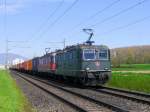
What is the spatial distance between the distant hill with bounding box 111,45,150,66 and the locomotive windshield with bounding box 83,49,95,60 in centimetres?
9595

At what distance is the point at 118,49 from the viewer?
177 meters

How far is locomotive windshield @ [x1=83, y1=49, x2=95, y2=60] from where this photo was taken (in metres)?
34.1

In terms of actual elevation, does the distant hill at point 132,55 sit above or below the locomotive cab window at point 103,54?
above

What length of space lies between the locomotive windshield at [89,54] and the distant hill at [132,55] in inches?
3778

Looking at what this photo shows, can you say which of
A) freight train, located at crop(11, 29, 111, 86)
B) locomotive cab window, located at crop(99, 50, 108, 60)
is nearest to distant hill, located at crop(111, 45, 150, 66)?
freight train, located at crop(11, 29, 111, 86)

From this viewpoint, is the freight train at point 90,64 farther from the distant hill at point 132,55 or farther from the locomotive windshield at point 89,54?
the distant hill at point 132,55

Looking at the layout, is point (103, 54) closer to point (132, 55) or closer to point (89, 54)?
point (89, 54)

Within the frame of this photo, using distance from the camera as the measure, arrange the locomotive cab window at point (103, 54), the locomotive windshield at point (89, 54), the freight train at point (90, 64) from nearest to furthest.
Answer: the freight train at point (90, 64)
the locomotive windshield at point (89, 54)
the locomotive cab window at point (103, 54)

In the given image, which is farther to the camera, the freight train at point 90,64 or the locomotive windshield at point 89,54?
the locomotive windshield at point 89,54

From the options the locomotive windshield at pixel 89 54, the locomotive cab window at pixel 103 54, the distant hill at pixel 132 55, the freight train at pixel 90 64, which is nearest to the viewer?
the freight train at pixel 90 64

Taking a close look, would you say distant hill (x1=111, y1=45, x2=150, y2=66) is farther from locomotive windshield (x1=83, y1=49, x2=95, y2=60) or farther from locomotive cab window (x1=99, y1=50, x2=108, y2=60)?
locomotive windshield (x1=83, y1=49, x2=95, y2=60)

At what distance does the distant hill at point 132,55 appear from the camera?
468 ft

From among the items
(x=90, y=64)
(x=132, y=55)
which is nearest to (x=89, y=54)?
(x=90, y=64)

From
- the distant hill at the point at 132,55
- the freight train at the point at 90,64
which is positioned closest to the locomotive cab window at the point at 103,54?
the freight train at the point at 90,64
